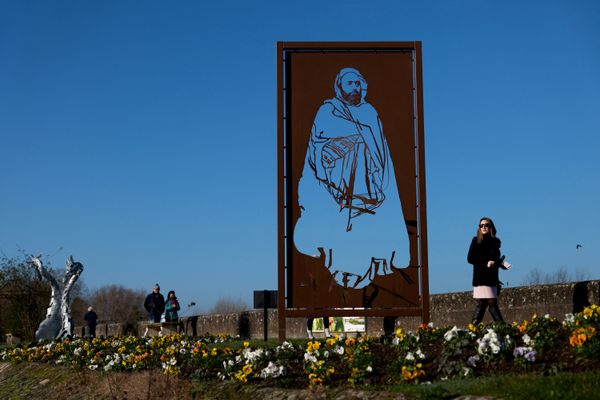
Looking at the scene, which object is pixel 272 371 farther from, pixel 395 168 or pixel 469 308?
pixel 469 308

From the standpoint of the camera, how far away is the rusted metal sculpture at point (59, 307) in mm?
23031

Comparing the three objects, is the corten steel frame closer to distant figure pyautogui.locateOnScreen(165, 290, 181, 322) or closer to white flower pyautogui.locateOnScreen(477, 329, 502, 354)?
white flower pyautogui.locateOnScreen(477, 329, 502, 354)

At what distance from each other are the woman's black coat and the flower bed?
182cm

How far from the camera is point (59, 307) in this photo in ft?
77.3

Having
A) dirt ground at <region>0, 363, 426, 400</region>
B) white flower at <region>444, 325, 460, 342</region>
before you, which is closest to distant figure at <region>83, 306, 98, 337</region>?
dirt ground at <region>0, 363, 426, 400</region>

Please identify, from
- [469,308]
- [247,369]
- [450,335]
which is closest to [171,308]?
[469,308]

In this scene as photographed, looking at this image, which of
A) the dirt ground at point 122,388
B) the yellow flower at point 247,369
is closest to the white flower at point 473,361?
the dirt ground at point 122,388

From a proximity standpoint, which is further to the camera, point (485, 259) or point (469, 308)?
point (469, 308)

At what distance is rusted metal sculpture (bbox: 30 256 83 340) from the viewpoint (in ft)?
75.6

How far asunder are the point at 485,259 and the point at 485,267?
118 millimetres

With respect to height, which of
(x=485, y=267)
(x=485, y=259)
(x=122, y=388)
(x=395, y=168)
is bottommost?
(x=122, y=388)

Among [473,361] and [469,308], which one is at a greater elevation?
[469,308]

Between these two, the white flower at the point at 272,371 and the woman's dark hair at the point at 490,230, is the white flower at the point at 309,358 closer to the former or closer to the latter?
the white flower at the point at 272,371

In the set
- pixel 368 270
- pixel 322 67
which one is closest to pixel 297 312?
pixel 368 270
